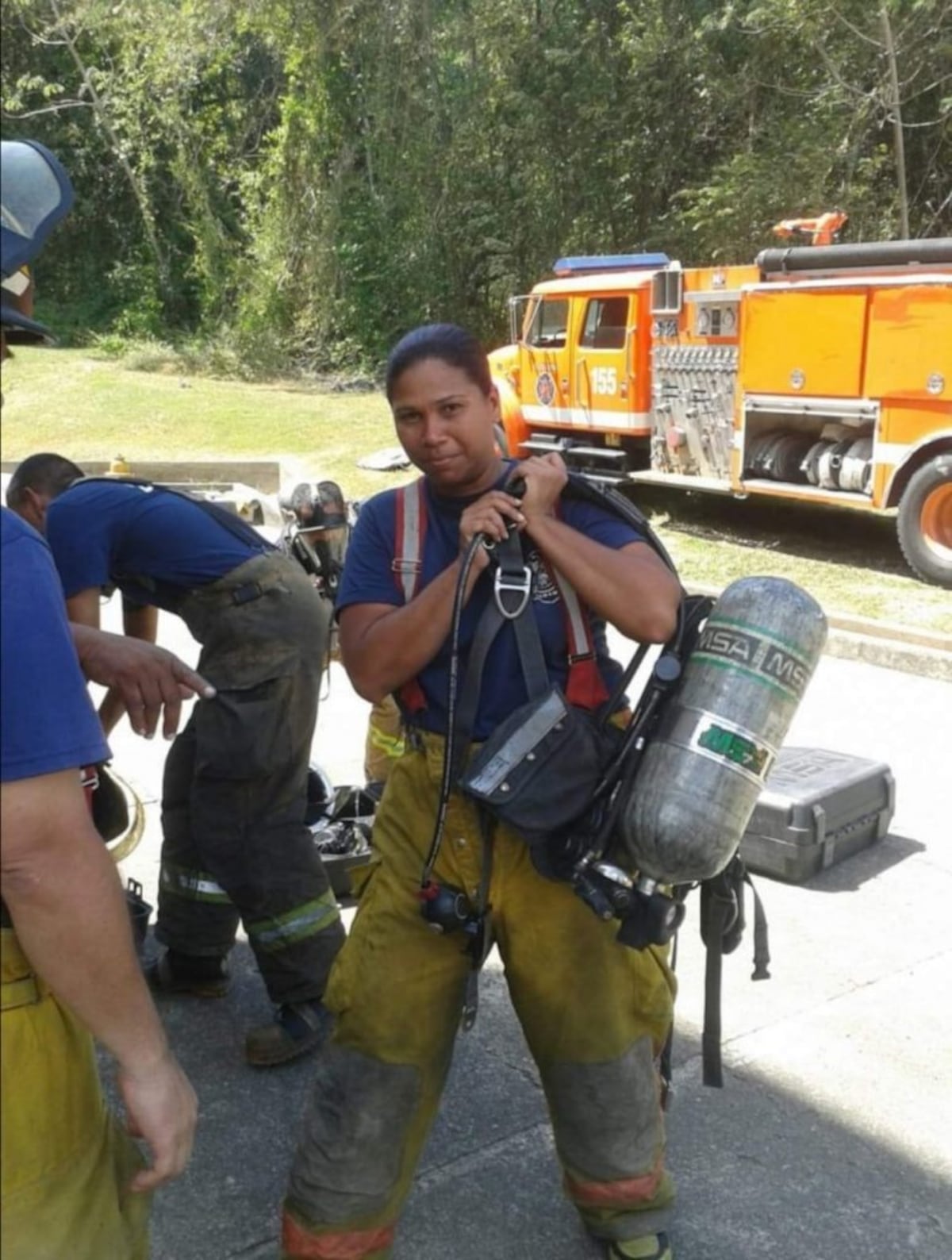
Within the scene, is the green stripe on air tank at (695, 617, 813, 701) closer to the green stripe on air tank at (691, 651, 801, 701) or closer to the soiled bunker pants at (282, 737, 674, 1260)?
the green stripe on air tank at (691, 651, 801, 701)

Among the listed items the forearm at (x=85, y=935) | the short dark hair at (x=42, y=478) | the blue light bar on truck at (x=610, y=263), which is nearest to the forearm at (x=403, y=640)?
the forearm at (x=85, y=935)

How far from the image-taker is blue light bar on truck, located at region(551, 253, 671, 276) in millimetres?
12172

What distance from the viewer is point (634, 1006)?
2.42 metres

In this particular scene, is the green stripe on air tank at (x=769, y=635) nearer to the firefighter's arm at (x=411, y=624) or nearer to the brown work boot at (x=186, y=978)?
the firefighter's arm at (x=411, y=624)

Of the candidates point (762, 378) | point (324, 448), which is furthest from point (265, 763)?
point (324, 448)

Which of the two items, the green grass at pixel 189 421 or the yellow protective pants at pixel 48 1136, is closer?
the yellow protective pants at pixel 48 1136

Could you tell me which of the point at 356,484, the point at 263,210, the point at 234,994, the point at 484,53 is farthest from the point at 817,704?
the point at 263,210

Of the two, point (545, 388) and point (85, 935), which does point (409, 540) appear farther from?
point (545, 388)

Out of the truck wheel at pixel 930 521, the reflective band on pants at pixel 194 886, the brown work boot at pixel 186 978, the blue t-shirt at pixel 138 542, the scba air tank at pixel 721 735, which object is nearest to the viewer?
the scba air tank at pixel 721 735

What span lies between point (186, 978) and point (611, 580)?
83.5 inches

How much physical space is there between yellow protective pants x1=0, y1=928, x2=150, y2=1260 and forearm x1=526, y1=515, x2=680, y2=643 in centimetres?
110

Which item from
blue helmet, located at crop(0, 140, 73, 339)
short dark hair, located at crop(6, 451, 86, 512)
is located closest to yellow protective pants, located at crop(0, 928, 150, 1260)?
blue helmet, located at crop(0, 140, 73, 339)

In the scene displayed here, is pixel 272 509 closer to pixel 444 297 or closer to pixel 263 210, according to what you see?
pixel 444 297

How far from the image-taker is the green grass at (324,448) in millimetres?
9828
